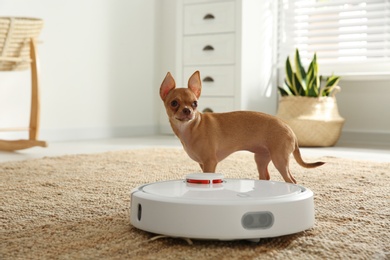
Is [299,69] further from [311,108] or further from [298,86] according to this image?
[311,108]

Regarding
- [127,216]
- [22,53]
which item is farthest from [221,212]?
[22,53]

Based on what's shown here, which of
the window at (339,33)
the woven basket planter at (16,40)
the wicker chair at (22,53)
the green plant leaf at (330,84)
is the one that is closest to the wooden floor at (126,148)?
the wicker chair at (22,53)

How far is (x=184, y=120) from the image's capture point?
1.28 metres

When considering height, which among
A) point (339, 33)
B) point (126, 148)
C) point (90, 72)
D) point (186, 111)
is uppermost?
point (339, 33)

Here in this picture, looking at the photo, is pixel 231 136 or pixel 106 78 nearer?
pixel 231 136

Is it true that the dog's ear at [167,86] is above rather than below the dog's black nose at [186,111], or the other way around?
above

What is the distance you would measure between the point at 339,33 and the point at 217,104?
0.85 metres

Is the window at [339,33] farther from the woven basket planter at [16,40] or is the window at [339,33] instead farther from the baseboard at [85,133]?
the woven basket planter at [16,40]

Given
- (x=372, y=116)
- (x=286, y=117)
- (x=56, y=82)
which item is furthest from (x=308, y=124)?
(x=56, y=82)

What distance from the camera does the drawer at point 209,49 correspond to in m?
3.56

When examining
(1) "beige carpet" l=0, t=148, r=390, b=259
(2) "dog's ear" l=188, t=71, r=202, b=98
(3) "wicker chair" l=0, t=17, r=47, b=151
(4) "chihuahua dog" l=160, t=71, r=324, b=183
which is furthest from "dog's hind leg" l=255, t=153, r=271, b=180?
(3) "wicker chair" l=0, t=17, r=47, b=151

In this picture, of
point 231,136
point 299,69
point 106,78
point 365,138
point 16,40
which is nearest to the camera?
point 231,136

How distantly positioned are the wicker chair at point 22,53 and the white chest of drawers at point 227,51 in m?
1.09

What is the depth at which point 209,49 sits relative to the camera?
11.9 ft
